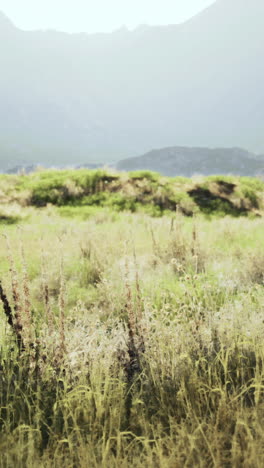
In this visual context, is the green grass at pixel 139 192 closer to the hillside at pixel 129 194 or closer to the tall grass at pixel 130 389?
the hillside at pixel 129 194

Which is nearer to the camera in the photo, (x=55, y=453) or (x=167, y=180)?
(x=55, y=453)

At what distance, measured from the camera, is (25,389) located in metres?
3.21

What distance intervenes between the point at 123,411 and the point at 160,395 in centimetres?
35

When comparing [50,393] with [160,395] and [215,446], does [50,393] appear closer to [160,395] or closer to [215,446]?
[160,395]

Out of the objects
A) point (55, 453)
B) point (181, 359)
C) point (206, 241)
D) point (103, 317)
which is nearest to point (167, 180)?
point (206, 241)

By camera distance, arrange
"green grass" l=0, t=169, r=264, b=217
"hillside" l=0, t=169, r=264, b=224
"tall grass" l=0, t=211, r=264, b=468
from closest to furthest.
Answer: "tall grass" l=0, t=211, r=264, b=468 → "hillside" l=0, t=169, r=264, b=224 → "green grass" l=0, t=169, r=264, b=217

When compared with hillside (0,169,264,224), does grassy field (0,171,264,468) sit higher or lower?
lower

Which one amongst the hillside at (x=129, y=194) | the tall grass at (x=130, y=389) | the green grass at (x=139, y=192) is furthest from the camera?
the green grass at (x=139, y=192)

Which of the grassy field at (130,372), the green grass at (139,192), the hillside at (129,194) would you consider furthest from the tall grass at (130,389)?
the green grass at (139,192)

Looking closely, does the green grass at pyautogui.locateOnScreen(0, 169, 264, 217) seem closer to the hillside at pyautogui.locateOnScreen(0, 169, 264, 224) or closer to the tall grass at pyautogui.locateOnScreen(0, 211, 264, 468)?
the hillside at pyautogui.locateOnScreen(0, 169, 264, 224)

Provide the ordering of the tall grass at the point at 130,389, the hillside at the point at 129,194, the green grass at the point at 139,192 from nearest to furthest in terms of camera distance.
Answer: the tall grass at the point at 130,389 → the hillside at the point at 129,194 → the green grass at the point at 139,192

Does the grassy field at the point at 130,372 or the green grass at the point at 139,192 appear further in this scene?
the green grass at the point at 139,192

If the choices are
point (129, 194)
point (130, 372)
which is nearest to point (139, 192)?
point (129, 194)

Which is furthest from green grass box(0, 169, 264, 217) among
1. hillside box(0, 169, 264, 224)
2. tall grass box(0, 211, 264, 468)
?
tall grass box(0, 211, 264, 468)
